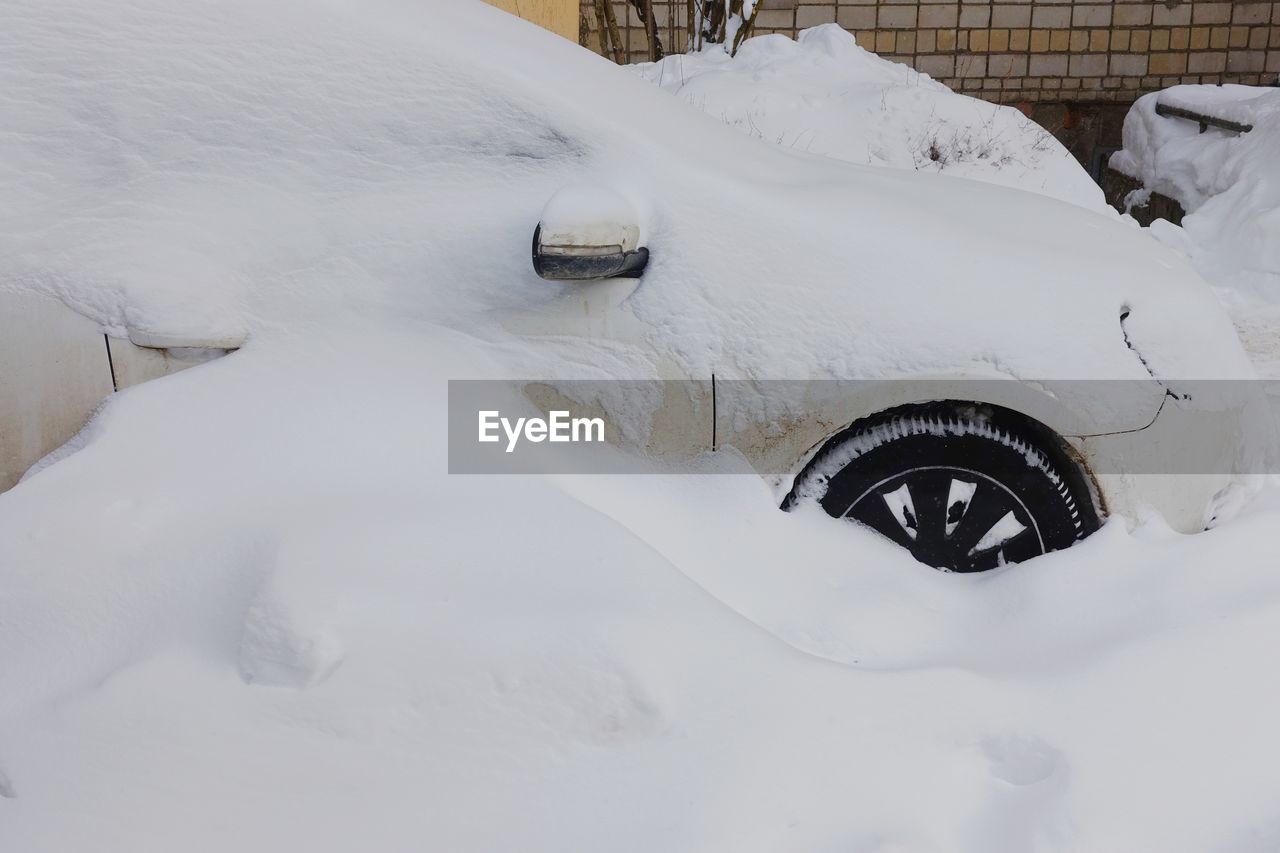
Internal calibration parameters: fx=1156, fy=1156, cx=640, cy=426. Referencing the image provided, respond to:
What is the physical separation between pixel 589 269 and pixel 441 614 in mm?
749

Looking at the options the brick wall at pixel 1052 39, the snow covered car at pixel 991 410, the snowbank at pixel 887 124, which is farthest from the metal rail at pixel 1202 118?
the snow covered car at pixel 991 410

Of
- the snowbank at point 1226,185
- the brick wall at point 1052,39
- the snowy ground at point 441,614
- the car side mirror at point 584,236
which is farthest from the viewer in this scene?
the brick wall at point 1052,39

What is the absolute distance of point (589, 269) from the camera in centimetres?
226

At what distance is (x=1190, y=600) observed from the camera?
234cm

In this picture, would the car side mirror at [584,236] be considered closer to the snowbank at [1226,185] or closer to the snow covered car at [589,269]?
the snow covered car at [589,269]

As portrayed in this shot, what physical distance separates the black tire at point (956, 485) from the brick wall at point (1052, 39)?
26.8 ft

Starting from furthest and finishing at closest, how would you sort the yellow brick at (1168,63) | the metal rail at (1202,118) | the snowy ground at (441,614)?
the yellow brick at (1168,63)
the metal rail at (1202,118)
the snowy ground at (441,614)

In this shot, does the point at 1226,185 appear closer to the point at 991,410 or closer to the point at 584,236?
the point at 991,410

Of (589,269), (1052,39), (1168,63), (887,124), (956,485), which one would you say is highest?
(1052,39)

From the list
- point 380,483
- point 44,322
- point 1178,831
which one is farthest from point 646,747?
point 44,322

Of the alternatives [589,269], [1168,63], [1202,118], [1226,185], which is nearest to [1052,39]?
[1168,63]

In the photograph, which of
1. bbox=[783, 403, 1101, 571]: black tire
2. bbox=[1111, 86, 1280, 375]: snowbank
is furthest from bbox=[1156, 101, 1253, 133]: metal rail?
bbox=[783, 403, 1101, 571]: black tire

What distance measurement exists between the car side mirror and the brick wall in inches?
325
